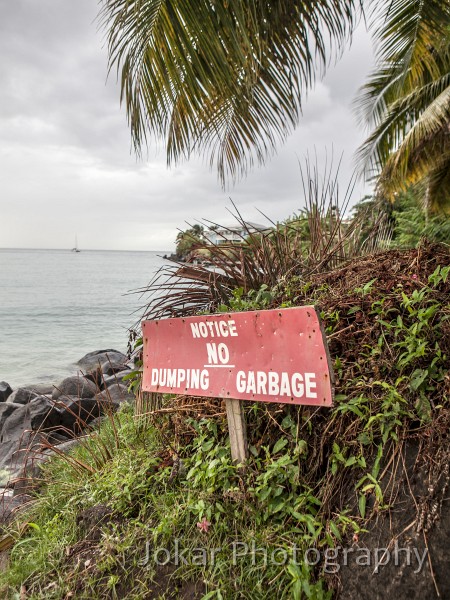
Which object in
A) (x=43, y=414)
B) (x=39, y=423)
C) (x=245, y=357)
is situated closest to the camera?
(x=245, y=357)

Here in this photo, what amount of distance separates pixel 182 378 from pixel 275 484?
779 mm

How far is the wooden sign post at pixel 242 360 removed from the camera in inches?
82.5

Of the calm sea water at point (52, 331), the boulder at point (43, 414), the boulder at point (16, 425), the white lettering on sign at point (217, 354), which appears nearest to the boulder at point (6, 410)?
the boulder at point (16, 425)

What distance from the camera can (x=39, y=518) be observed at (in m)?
3.07

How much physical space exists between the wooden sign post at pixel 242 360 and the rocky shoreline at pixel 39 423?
0.98 m

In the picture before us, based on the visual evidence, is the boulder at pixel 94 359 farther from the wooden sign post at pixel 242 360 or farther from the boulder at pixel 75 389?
the wooden sign post at pixel 242 360

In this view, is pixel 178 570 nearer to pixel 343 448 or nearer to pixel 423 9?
pixel 343 448

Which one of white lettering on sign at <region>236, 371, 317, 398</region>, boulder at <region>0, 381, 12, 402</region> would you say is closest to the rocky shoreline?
boulder at <region>0, 381, 12, 402</region>

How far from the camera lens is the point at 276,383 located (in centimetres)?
221

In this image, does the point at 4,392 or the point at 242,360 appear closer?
the point at 242,360

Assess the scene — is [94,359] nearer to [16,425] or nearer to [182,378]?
[16,425]

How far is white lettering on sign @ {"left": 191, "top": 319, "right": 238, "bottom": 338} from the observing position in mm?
2426

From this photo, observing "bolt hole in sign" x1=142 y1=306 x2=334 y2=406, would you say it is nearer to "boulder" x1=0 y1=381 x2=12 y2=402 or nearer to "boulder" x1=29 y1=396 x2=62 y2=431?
"boulder" x1=29 y1=396 x2=62 y2=431
